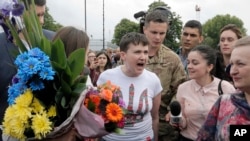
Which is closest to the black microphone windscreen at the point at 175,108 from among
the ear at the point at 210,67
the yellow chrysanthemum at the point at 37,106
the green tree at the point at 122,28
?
the ear at the point at 210,67

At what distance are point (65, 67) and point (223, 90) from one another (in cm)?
177

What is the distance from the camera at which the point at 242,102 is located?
7.09 feet

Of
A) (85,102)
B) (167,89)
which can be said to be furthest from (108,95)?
(167,89)

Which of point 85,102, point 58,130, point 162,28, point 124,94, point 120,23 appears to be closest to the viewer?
point 58,130

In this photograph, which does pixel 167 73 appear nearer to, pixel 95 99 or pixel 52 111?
pixel 95 99

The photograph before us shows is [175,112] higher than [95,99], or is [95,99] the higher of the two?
[95,99]

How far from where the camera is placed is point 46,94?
208cm

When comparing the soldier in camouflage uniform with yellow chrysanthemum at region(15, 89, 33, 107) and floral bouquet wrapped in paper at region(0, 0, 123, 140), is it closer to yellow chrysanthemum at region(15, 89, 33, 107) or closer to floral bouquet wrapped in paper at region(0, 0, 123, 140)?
floral bouquet wrapped in paper at region(0, 0, 123, 140)

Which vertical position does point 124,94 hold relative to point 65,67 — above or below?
below

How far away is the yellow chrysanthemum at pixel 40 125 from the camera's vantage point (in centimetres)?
194

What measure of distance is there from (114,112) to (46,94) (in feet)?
1.32

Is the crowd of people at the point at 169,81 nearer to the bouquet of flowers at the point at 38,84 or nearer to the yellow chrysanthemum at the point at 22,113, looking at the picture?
the bouquet of flowers at the point at 38,84

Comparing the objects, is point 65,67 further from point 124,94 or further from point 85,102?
point 124,94

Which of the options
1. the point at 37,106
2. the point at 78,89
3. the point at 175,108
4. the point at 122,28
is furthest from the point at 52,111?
the point at 122,28
